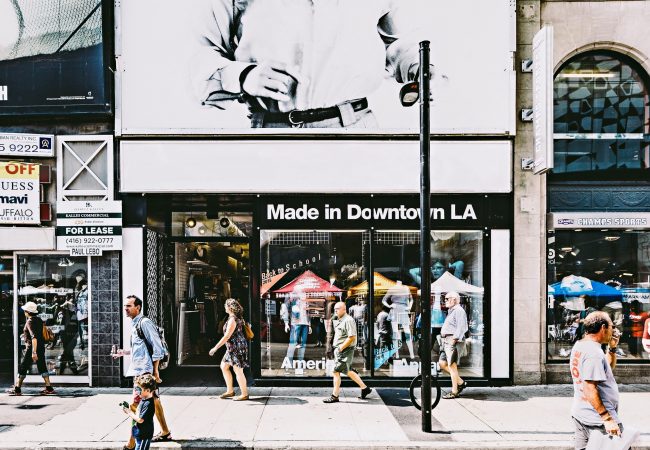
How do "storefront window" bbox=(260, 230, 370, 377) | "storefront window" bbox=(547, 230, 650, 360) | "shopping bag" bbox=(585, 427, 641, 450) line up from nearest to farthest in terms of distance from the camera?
"shopping bag" bbox=(585, 427, 641, 450), "storefront window" bbox=(260, 230, 370, 377), "storefront window" bbox=(547, 230, 650, 360)

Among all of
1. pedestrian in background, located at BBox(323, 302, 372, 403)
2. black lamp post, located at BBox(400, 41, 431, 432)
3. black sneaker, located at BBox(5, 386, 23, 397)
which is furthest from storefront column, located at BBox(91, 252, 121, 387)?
black lamp post, located at BBox(400, 41, 431, 432)

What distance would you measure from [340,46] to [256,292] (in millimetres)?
5210

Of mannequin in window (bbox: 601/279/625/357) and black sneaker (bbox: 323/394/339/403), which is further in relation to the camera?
mannequin in window (bbox: 601/279/625/357)

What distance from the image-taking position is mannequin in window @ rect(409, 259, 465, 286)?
10.9 meters

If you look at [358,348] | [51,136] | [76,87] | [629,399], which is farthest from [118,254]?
[629,399]

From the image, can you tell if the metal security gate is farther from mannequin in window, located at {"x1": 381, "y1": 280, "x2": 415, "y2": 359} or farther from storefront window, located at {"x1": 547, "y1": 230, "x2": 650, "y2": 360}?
storefront window, located at {"x1": 547, "y1": 230, "x2": 650, "y2": 360}

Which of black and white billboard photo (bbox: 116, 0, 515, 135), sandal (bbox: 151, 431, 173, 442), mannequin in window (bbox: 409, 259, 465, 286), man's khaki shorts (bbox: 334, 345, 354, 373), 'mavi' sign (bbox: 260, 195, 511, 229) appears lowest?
sandal (bbox: 151, 431, 173, 442)

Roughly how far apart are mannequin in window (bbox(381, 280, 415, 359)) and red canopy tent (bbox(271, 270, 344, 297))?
108cm

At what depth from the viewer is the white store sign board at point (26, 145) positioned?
10469 mm

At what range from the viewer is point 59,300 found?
1098 cm

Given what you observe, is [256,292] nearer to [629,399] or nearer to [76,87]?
[76,87]

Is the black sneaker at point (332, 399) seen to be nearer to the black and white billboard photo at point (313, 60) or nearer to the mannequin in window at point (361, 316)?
the mannequin in window at point (361, 316)

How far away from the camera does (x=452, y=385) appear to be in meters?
9.89

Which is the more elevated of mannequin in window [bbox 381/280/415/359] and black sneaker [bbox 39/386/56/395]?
mannequin in window [bbox 381/280/415/359]
